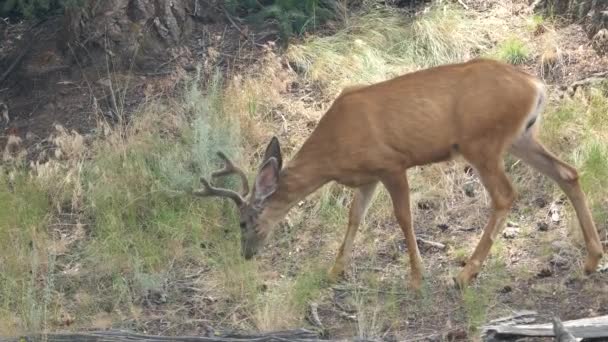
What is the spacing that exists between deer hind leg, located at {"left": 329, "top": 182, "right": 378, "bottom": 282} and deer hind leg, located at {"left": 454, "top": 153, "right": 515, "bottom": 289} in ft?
3.05

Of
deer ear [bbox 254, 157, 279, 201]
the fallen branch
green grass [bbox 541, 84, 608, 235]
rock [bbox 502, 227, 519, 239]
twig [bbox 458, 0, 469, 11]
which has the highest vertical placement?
twig [bbox 458, 0, 469, 11]

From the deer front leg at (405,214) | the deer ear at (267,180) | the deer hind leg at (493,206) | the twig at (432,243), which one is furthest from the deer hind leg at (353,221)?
the deer hind leg at (493,206)

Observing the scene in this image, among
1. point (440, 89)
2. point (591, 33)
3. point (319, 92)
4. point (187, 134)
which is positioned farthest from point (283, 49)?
point (440, 89)

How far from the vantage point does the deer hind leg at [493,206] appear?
7.69 metres

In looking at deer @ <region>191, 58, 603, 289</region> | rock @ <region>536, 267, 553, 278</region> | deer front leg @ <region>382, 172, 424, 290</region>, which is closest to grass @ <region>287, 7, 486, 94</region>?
deer @ <region>191, 58, 603, 289</region>

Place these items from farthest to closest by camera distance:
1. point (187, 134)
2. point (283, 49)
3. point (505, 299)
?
point (283, 49) < point (187, 134) < point (505, 299)

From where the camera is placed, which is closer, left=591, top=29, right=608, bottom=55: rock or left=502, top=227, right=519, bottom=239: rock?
left=502, top=227, right=519, bottom=239: rock

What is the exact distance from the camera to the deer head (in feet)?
26.6

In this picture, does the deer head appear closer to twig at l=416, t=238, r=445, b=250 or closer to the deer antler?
the deer antler

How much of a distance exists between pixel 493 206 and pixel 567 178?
55 centimetres

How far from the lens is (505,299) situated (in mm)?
7488

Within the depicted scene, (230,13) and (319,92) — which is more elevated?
(230,13)

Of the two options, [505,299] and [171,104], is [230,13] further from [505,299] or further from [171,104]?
[505,299]

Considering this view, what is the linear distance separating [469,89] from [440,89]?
0.22 meters
